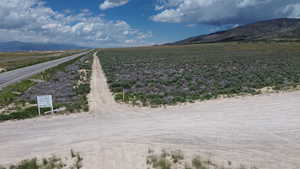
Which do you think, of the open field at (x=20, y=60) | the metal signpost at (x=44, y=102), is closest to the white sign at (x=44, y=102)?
the metal signpost at (x=44, y=102)

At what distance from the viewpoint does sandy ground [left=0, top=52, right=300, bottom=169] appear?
6402mm

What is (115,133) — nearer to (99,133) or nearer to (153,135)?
(99,133)

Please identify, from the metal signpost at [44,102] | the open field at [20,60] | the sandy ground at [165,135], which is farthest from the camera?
the open field at [20,60]

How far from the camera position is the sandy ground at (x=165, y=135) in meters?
6.40

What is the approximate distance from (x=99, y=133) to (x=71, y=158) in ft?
5.87

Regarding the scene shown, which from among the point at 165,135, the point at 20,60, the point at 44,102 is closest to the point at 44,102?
the point at 44,102

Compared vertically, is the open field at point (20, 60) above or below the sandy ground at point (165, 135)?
above

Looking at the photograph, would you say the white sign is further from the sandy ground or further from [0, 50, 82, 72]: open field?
[0, 50, 82, 72]: open field

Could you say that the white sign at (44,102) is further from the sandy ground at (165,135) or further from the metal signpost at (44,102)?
the sandy ground at (165,135)

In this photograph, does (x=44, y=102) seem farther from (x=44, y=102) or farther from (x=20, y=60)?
(x=20, y=60)

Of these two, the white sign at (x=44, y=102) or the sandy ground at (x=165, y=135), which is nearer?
the sandy ground at (x=165, y=135)

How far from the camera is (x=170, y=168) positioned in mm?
5859

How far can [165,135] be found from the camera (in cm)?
787

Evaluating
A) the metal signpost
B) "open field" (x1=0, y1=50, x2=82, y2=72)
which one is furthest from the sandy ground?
"open field" (x1=0, y1=50, x2=82, y2=72)
